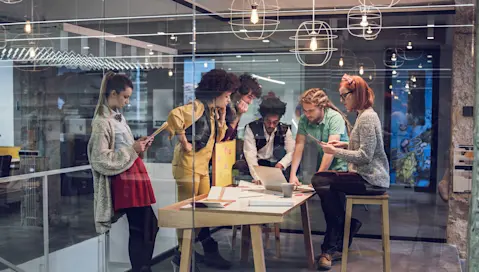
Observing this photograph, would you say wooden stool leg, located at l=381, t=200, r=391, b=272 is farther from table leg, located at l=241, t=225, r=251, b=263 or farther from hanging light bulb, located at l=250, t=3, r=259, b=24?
hanging light bulb, located at l=250, t=3, r=259, b=24

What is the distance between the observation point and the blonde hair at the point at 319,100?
4.01m

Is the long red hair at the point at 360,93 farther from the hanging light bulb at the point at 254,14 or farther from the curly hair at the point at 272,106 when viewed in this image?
the hanging light bulb at the point at 254,14

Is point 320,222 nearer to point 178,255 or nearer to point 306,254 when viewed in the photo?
point 306,254

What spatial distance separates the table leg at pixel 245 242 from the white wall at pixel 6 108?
7.59 feet

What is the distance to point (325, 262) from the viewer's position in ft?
13.7

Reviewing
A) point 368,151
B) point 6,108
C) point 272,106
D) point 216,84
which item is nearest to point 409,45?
point 368,151

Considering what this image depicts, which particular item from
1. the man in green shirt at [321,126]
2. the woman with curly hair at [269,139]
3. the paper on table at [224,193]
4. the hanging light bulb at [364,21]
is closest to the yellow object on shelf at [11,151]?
the paper on table at [224,193]

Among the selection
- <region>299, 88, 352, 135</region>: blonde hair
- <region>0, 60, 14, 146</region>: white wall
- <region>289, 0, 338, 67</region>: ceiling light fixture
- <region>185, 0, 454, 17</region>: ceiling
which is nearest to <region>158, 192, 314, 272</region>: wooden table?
<region>299, 88, 352, 135</region>: blonde hair

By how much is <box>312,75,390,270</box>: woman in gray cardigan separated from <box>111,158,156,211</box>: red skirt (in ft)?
4.66

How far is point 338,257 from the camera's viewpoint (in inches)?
163

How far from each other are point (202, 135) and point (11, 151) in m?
1.86

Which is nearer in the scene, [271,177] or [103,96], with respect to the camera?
[271,177]

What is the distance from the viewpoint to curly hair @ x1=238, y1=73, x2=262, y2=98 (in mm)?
4227

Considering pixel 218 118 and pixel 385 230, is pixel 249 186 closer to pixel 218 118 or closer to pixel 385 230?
pixel 218 118
